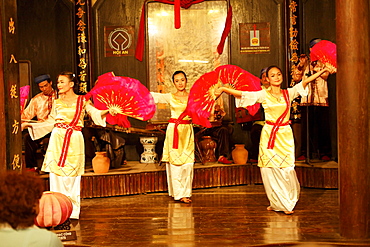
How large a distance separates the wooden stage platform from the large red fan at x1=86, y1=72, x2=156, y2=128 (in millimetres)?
1419

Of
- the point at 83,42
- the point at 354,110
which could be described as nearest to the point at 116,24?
the point at 83,42

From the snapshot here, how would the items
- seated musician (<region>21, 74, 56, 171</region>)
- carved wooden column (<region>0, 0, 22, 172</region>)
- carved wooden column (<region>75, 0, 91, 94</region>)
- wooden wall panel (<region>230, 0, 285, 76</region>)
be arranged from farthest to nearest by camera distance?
wooden wall panel (<region>230, 0, 285, 76</region>) < carved wooden column (<region>75, 0, 91, 94</region>) < seated musician (<region>21, 74, 56, 171</region>) < carved wooden column (<region>0, 0, 22, 172</region>)

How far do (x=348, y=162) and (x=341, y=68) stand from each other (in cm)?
82

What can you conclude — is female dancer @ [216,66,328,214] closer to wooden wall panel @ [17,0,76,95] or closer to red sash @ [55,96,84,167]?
red sash @ [55,96,84,167]

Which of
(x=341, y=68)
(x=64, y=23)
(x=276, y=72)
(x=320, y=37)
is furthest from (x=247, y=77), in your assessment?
(x=64, y=23)

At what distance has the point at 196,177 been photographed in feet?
25.9

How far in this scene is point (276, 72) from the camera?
19.9 feet

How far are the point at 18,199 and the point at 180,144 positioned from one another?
15.1 ft

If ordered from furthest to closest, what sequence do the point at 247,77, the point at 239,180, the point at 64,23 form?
the point at 64,23
the point at 239,180
the point at 247,77

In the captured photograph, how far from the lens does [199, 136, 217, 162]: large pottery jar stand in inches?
321

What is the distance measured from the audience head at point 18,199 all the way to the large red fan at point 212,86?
424cm

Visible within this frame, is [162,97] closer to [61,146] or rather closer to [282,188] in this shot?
[61,146]

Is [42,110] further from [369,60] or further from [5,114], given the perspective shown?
[369,60]

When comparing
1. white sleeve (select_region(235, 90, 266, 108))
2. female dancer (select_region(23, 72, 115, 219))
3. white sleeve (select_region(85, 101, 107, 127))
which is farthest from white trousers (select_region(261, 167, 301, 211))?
female dancer (select_region(23, 72, 115, 219))
